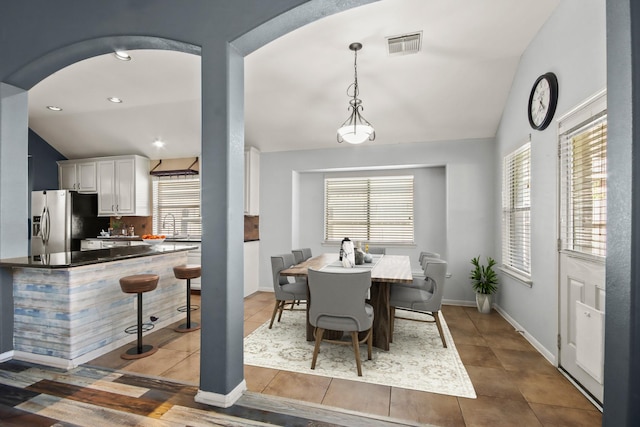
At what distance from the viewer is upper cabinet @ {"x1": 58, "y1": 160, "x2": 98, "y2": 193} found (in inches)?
244

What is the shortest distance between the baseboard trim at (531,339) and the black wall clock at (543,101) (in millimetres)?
2146

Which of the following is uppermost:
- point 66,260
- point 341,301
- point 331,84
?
point 331,84

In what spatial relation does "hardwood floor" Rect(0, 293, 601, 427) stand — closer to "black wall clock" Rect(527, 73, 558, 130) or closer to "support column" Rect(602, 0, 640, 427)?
"support column" Rect(602, 0, 640, 427)

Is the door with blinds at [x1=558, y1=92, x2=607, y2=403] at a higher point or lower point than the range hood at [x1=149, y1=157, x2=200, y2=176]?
lower

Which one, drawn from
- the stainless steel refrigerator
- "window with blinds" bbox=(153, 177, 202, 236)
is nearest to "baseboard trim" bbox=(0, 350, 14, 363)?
the stainless steel refrigerator

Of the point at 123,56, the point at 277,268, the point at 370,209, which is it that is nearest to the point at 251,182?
the point at 370,209

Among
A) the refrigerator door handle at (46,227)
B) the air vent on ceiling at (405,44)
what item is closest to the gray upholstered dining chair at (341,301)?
the air vent on ceiling at (405,44)

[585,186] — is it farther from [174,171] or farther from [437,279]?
[174,171]

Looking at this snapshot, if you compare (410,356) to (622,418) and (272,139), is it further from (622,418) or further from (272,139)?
(272,139)

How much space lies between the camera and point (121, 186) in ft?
20.0

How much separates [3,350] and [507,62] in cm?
588

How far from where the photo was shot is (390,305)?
331 cm

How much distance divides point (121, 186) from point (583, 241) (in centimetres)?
701

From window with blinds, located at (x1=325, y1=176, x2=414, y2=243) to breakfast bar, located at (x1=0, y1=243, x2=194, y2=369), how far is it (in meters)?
3.42
